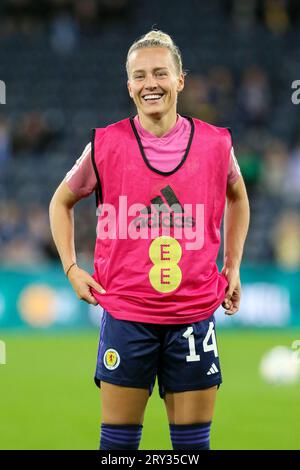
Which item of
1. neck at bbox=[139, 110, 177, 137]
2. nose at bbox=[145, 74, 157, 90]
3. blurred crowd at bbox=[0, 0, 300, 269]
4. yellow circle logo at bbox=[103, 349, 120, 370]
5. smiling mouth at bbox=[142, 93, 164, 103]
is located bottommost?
yellow circle logo at bbox=[103, 349, 120, 370]

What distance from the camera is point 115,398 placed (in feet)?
12.6

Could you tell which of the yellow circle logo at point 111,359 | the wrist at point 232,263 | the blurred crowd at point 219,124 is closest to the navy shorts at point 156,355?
the yellow circle logo at point 111,359

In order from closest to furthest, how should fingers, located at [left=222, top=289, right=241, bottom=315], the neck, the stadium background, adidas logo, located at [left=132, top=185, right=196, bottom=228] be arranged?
adidas logo, located at [left=132, top=185, right=196, bottom=228] < the neck < fingers, located at [left=222, top=289, right=241, bottom=315] < the stadium background

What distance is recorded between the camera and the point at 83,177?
13.0 ft

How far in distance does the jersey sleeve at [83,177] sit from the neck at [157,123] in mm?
246

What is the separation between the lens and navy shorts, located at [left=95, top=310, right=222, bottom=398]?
382 centimetres

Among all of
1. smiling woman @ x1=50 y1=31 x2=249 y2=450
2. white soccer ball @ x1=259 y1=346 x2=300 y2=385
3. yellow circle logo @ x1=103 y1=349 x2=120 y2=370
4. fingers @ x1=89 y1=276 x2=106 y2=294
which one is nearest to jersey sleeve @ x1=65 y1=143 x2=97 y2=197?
smiling woman @ x1=50 y1=31 x2=249 y2=450

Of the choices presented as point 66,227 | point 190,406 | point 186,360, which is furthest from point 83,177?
point 190,406

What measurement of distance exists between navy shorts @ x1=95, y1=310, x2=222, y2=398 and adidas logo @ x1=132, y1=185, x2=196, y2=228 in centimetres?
40

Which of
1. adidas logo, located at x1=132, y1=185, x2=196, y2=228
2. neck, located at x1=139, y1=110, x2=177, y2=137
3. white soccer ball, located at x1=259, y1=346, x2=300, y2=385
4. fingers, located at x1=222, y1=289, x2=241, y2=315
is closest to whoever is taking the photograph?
adidas logo, located at x1=132, y1=185, x2=196, y2=228

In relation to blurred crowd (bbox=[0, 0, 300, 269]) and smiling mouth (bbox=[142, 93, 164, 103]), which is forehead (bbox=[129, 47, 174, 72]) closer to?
smiling mouth (bbox=[142, 93, 164, 103])

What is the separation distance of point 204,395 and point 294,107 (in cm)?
1258
